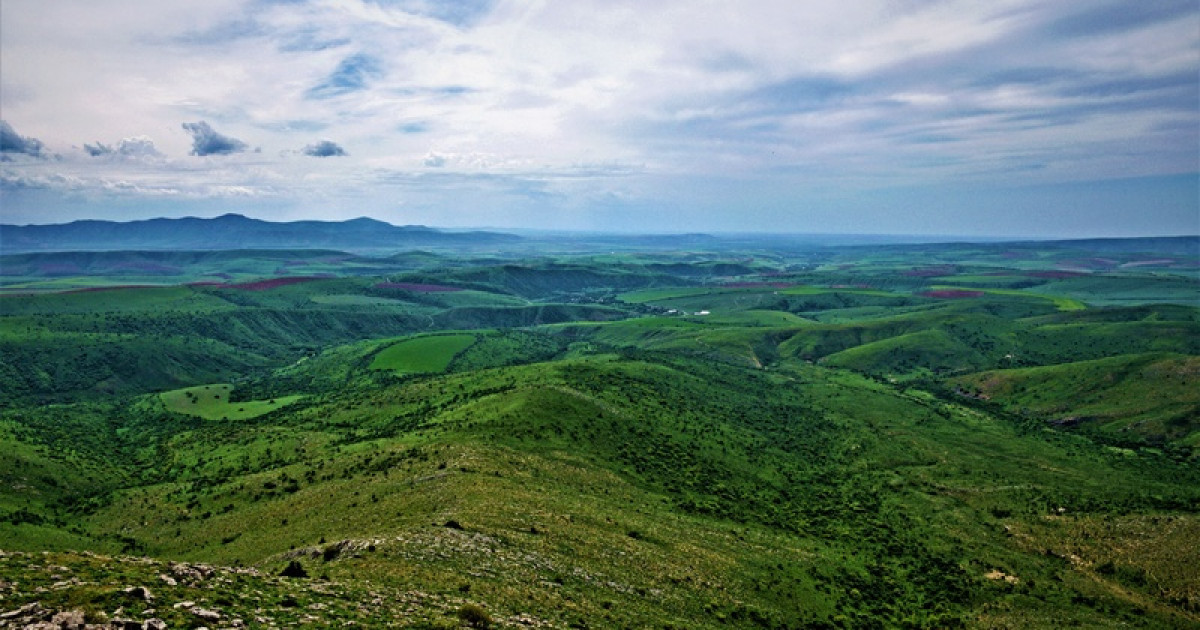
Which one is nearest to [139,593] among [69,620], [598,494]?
[69,620]

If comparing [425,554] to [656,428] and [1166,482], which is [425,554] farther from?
[1166,482]

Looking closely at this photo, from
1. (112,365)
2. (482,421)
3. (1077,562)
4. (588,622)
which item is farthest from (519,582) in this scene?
(112,365)

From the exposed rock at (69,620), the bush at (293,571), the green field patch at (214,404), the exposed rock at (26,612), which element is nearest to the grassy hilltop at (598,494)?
the exposed rock at (26,612)

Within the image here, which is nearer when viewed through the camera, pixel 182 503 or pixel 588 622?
pixel 588 622

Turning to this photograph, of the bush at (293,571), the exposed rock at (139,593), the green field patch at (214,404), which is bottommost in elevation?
the green field patch at (214,404)

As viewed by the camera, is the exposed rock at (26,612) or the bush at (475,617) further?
the bush at (475,617)

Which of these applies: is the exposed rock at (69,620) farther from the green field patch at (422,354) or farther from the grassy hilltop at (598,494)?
the green field patch at (422,354)
